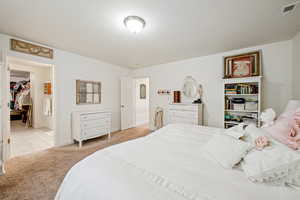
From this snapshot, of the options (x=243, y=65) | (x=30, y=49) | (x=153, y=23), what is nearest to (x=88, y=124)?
(x=30, y=49)

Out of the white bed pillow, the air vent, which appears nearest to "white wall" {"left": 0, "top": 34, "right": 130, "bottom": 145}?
the white bed pillow

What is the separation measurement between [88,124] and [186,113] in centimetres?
255

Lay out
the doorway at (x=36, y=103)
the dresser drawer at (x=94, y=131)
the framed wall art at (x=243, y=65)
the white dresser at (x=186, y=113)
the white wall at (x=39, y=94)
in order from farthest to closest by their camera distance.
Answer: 1. the white wall at (x=39, y=94)
2. the doorway at (x=36, y=103)
3. the white dresser at (x=186, y=113)
4. the dresser drawer at (x=94, y=131)
5. the framed wall art at (x=243, y=65)

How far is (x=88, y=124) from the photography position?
118 inches

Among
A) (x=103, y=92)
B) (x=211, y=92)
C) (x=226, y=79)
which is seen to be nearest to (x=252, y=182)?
(x=226, y=79)

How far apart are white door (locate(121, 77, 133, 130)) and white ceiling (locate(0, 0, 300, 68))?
1723 mm

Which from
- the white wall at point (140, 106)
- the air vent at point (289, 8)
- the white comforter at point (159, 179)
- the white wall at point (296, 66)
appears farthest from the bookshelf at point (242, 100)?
the white wall at point (140, 106)

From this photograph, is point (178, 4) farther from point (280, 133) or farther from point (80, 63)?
point (80, 63)

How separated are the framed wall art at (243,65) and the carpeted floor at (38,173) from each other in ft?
12.1

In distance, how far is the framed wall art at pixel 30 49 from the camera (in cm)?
230

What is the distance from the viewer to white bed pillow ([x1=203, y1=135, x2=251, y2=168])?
36.2 inches

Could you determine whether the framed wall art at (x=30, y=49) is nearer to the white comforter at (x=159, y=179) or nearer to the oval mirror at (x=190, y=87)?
the white comforter at (x=159, y=179)

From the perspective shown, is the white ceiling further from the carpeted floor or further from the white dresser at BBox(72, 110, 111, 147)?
the carpeted floor

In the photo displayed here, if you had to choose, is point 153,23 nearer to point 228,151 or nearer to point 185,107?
point 228,151
